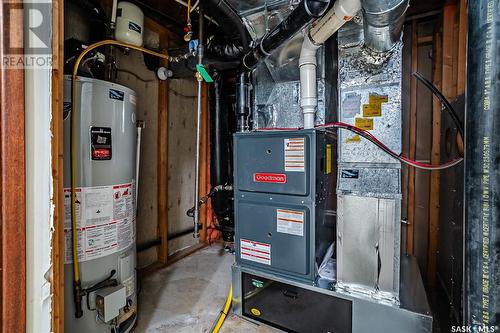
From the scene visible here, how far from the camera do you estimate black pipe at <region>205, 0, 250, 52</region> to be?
4.85 ft

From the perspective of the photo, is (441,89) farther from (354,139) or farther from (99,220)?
(99,220)

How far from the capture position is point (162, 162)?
2.43 m

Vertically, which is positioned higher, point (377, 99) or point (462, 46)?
point (462, 46)

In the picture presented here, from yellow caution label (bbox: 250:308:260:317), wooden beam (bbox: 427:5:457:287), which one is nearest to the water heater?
yellow caution label (bbox: 250:308:260:317)

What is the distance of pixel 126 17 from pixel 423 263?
118 inches

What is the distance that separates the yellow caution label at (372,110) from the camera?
160cm

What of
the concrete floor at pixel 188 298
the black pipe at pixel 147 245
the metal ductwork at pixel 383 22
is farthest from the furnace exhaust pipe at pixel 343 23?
the black pipe at pixel 147 245

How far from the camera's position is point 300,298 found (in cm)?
143

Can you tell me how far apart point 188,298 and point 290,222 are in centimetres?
106

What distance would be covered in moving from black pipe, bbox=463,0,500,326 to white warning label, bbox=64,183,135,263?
160 centimetres

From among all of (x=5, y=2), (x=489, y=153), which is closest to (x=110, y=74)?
→ (x=5, y=2)

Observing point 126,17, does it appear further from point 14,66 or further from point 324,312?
point 324,312

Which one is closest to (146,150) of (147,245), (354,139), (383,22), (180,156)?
(180,156)

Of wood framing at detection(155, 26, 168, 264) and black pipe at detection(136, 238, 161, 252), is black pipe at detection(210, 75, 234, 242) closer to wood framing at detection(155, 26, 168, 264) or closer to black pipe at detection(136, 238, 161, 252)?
wood framing at detection(155, 26, 168, 264)
